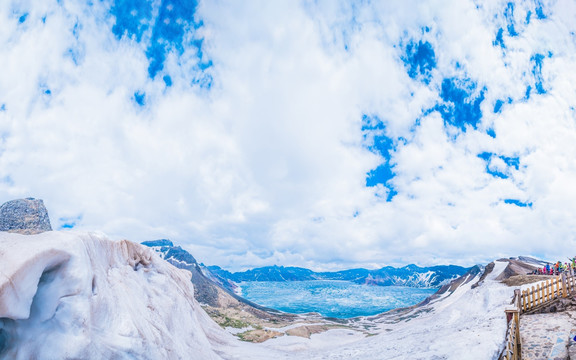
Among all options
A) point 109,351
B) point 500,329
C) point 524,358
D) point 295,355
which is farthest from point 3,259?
point 295,355

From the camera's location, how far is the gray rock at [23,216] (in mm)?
56406

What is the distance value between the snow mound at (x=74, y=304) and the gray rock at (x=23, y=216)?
58.4m

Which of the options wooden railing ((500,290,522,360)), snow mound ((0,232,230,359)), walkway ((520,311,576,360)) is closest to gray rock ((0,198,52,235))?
snow mound ((0,232,230,359))

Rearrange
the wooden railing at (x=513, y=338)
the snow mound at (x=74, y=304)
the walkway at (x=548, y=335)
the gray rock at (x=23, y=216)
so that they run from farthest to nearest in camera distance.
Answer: the gray rock at (x=23, y=216)
the walkway at (x=548, y=335)
the wooden railing at (x=513, y=338)
the snow mound at (x=74, y=304)

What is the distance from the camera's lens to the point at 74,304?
315 inches

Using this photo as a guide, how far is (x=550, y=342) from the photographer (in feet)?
45.9

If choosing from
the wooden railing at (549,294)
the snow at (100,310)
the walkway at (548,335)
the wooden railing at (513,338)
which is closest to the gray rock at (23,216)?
the snow at (100,310)

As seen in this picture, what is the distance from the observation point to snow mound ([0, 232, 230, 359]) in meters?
6.67

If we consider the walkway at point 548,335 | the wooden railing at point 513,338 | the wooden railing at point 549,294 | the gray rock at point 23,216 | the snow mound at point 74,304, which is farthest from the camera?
the gray rock at point 23,216

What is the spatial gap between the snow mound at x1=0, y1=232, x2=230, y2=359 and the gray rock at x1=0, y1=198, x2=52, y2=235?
2301 inches

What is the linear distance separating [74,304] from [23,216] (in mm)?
68815

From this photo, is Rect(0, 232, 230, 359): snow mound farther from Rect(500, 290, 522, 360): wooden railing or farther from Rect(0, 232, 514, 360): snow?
Rect(500, 290, 522, 360): wooden railing

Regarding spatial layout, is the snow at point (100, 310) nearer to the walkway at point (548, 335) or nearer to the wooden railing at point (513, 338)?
the wooden railing at point (513, 338)

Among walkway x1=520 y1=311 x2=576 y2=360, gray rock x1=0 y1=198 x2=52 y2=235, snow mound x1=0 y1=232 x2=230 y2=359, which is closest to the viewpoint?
snow mound x1=0 y1=232 x2=230 y2=359
